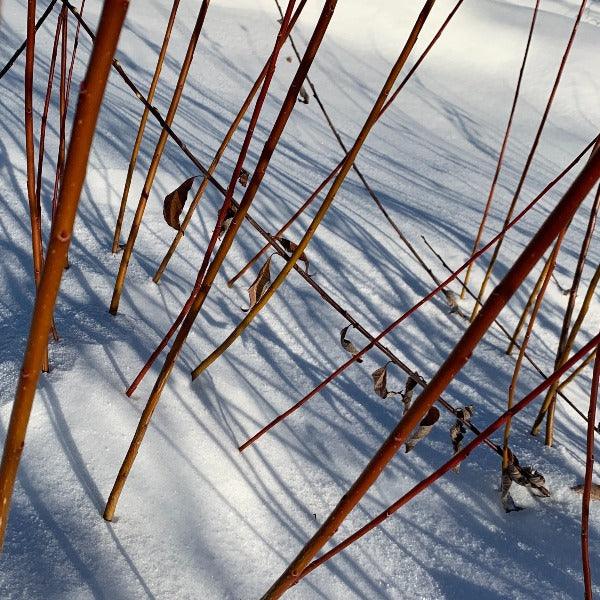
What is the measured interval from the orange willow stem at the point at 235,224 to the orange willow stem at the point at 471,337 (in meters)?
0.23

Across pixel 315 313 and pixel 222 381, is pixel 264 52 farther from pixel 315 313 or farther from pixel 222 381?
pixel 222 381

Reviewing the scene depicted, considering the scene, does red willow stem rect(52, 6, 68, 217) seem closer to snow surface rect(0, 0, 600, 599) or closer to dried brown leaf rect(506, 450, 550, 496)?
snow surface rect(0, 0, 600, 599)

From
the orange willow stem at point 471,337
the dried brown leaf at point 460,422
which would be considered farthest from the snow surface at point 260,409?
the orange willow stem at point 471,337

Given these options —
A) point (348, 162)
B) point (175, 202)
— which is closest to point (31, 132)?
point (175, 202)

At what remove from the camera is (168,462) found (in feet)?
2.80

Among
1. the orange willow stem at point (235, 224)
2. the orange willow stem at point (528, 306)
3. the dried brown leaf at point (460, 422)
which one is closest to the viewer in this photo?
the orange willow stem at point (235, 224)

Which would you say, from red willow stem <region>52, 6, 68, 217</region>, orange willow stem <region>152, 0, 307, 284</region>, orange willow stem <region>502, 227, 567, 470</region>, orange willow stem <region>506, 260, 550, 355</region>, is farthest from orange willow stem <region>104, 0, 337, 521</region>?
orange willow stem <region>506, 260, 550, 355</region>

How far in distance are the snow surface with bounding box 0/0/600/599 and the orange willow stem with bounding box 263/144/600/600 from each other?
11.9 inches

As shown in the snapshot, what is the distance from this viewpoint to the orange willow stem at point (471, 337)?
0.34 meters

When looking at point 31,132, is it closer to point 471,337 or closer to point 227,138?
point 227,138

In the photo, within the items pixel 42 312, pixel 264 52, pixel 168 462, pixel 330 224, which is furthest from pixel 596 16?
pixel 42 312

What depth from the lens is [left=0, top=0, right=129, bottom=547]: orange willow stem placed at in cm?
29

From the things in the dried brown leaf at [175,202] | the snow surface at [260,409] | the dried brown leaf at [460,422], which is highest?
the dried brown leaf at [175,202]

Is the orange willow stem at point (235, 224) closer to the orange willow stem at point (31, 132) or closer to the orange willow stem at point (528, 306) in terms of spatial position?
the orange willow stem at point (31, 132)
